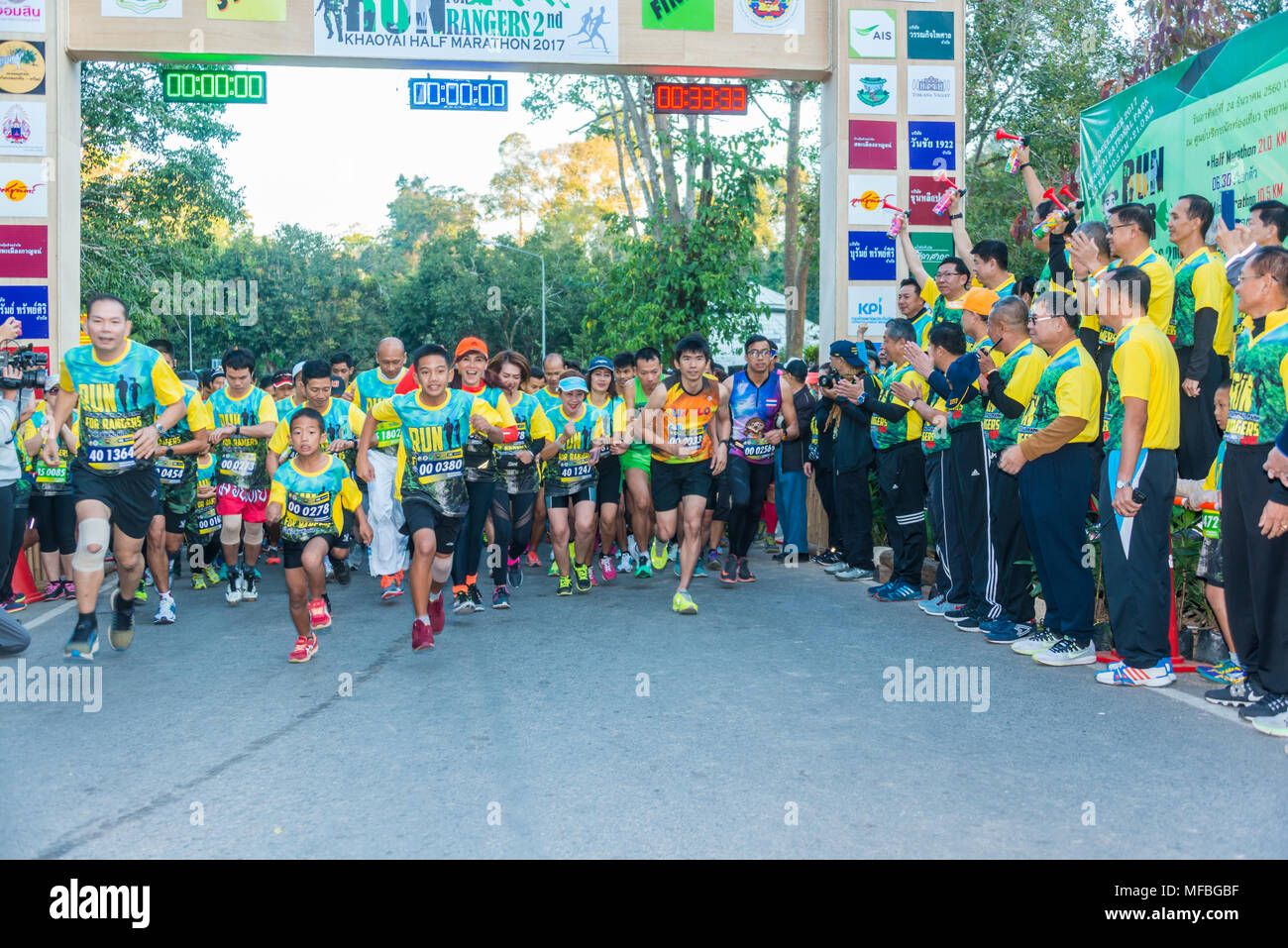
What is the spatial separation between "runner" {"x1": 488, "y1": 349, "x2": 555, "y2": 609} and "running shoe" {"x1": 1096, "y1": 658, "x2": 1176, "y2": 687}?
4438 mm

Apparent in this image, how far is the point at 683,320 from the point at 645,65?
6659 millimetres

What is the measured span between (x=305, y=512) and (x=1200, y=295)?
562 centimetres

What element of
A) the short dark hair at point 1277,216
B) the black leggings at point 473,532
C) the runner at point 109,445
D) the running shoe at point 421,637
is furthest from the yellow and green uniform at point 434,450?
the short dark hair at point 1277,216

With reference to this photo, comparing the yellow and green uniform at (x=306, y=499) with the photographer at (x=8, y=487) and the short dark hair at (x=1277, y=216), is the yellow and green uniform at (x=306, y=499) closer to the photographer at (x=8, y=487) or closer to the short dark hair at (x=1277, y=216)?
the photographer at (x=8, y=487)

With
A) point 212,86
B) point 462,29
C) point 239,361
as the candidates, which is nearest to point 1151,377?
point 239,361

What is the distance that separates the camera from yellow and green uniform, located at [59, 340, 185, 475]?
750 cm

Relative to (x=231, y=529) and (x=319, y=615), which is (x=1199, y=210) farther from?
(x=231, y=529)

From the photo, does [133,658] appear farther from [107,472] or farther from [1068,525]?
[1068,525]

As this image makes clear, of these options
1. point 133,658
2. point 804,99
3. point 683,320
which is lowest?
point 133,658

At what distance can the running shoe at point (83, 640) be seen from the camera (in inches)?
289

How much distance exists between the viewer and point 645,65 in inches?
512

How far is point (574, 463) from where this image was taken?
405 inches

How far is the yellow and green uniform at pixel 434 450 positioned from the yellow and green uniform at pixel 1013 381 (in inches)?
139

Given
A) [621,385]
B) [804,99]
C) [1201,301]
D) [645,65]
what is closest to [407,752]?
[1201,301]
